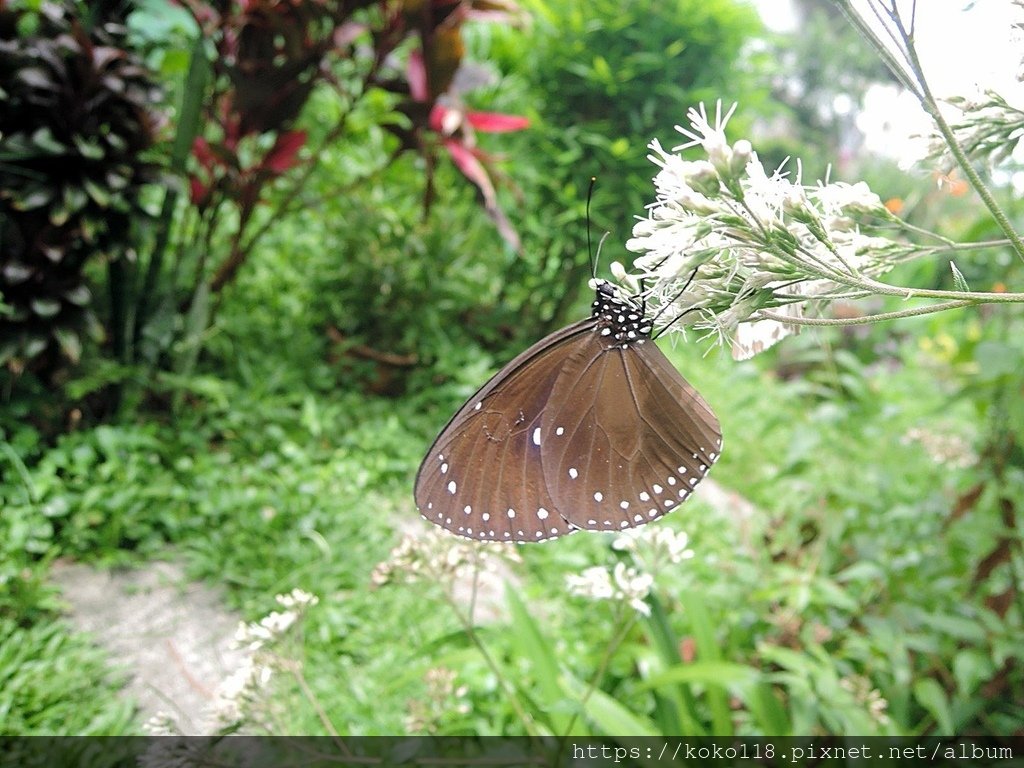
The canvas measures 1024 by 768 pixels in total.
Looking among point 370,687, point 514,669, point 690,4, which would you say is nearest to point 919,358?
point 690,4

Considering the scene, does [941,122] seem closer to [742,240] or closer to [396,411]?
[742,240]

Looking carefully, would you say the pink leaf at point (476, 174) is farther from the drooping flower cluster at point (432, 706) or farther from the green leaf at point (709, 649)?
the drooping flower cluster at point (432, 706)

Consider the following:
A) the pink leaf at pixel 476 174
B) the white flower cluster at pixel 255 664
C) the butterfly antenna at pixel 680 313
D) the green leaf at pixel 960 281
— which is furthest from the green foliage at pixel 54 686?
the pink leaf at pixel 476 174

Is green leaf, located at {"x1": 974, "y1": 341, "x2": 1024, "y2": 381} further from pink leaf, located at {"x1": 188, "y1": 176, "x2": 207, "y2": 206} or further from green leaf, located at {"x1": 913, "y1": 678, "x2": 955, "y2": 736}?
pink leaf, located at {"x1": 188, "y1": 176, "x2": 207, "y2": 206}

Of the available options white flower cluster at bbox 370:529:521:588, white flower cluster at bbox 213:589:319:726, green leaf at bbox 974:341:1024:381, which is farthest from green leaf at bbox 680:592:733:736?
white flower cluster at bbox 213:589:319:726

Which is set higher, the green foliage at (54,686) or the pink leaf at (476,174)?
the pink leaf at (476,174)

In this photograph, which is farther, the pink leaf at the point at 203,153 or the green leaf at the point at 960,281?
the pink leaf at the point at 203,153
